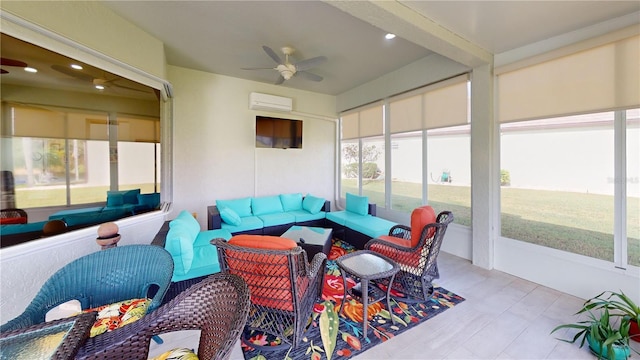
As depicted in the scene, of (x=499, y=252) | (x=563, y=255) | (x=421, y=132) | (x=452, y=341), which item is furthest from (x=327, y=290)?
(x=421, y=132)

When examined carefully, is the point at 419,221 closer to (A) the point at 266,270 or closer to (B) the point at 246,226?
(A) the point at 266,270

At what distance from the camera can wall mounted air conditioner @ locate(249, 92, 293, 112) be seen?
4.84 metres

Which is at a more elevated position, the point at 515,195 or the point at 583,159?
the point at 583,159

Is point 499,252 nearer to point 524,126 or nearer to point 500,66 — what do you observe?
point 524,126

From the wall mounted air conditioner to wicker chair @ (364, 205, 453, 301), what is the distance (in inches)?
147

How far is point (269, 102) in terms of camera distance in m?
4.96

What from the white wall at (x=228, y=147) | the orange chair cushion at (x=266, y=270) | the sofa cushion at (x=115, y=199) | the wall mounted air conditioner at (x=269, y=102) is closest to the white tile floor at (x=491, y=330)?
the orange chair cushion at (x=266, y=270)

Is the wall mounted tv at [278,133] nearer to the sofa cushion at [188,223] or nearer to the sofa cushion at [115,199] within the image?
the sofa cushion at [188,223]

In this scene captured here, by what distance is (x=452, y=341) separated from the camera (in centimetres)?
195

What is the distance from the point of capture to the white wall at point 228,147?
4309mm

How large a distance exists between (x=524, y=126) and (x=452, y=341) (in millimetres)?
2893

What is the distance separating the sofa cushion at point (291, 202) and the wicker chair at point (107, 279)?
10.7 ft

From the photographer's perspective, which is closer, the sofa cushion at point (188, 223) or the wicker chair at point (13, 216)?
the wicker chair at point (13, 216)

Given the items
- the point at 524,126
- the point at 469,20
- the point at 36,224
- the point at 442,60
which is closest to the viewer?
the point at 36,224
